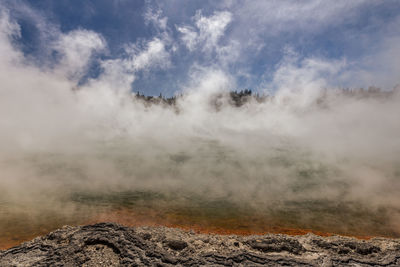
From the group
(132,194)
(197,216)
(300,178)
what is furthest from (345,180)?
(132,194)

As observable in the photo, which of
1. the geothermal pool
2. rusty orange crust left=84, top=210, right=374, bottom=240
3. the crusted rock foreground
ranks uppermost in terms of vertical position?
the geothermal pool

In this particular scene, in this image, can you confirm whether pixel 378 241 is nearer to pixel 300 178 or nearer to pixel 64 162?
pixel 300 178

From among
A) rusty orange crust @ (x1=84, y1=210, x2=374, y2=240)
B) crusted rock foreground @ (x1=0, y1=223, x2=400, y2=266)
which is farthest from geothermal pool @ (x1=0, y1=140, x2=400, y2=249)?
crusted rock foreground @ (x1=0, y1=223, x2=400, y2=266)

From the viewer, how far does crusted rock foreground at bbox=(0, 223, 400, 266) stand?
547cm

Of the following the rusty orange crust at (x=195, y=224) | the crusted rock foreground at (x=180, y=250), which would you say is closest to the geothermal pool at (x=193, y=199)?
the rusty orange crust at (x=195, y=224)

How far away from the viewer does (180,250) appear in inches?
239

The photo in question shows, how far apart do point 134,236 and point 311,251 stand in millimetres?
5768

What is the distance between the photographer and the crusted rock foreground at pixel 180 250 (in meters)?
5.47

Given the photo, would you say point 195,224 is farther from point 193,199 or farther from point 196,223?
point 193,199

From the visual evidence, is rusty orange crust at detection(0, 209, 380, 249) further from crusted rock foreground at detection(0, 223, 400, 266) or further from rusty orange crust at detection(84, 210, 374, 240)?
crusted rock foreground at detection(0, 223, 400, 266)

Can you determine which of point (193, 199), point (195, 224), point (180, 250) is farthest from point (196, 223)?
point (180, 250)

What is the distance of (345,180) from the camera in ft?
53.5

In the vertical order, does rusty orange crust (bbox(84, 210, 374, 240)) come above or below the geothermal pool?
below

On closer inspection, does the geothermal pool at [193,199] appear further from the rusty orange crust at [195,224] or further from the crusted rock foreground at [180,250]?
the crusted rock foreground at [180,250]
